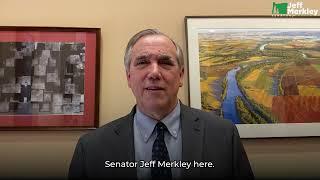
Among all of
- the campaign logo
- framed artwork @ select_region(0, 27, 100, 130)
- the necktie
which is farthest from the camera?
the campaign logo

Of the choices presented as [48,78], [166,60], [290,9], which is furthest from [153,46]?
[290,9]

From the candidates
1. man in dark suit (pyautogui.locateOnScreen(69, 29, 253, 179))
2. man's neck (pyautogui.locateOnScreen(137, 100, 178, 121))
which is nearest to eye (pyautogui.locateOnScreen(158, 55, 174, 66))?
man in dark suit (pyautogui.locateOnScreen(69, 29, 253, 179))

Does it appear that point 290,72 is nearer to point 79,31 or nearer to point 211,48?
point 211,48

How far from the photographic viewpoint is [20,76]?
55.9 inches

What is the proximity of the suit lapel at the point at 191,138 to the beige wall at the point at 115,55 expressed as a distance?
30 cm

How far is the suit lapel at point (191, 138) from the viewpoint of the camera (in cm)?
108

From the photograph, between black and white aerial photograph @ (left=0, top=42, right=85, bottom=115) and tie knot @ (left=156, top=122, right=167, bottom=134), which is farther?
black and white aerial photograph @ (left=0, top=42, right=85, bottom=115)

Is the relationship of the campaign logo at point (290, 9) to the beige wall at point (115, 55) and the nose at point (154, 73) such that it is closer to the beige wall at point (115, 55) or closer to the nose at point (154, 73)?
the beige wall at point (115, 55)

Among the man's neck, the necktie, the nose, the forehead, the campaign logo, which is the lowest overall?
the necktie

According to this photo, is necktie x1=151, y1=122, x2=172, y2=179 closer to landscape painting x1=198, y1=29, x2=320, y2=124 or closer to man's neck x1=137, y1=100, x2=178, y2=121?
man's neck x1=137, y1=100, x2=178, y2=121

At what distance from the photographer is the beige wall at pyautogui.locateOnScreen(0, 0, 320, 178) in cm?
143

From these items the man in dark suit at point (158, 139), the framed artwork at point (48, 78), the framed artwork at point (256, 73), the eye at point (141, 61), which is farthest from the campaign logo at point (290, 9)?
the framed artwork at point (48, 78)

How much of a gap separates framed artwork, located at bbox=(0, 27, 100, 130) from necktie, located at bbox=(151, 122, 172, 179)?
415mm

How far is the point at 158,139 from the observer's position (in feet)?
3.68
